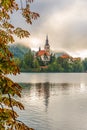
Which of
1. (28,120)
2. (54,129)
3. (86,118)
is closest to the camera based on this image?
(54,129)

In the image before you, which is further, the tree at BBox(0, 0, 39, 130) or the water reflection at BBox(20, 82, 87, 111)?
the water reflection at BBox(20, 82, 87, 111)

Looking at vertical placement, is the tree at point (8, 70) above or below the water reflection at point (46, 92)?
above

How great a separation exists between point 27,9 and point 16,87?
2653mm

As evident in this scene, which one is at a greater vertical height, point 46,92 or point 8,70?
point 8,70

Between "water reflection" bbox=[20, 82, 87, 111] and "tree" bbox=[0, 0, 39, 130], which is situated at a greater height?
"tree" bbox=[0, 0, 39, 130]

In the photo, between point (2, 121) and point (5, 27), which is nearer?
point (2, 121)

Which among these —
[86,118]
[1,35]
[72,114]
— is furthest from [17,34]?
[72,114]

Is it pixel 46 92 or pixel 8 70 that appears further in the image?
pixel 46 92

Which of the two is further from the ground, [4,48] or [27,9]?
[27,9]

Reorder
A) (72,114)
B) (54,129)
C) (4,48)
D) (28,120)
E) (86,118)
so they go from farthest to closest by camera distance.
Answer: (72,114)
(86,118)
(28,120)
(54,129)
(4,48)

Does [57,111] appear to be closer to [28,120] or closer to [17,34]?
[28,120]

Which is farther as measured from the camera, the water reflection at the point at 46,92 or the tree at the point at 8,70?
the water reflection at the point at 46,92

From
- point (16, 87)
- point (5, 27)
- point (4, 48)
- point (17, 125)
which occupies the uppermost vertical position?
point (5, 27)

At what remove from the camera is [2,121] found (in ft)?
26.1
